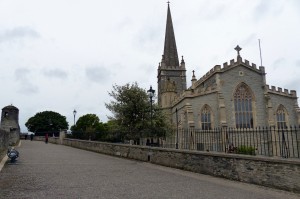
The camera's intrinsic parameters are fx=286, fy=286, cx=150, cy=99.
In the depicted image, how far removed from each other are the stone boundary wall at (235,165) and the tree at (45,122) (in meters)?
77.9

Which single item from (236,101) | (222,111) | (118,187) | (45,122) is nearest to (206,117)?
(222,111)

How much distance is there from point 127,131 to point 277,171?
54.3 ft

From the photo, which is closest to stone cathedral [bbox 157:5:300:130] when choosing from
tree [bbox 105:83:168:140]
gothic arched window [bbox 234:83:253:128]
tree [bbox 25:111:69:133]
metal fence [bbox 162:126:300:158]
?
gothic arched window [bbox 234:83:253:128]

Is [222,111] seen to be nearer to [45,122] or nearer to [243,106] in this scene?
[243,106]

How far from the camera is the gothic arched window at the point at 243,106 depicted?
41.9m

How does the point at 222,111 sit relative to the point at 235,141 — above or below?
above

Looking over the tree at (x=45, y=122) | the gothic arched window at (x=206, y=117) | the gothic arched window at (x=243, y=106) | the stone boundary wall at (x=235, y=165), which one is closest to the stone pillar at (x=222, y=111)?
the gothic arched window at (x=206, y=117)

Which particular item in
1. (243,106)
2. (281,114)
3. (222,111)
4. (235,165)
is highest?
(243,106)

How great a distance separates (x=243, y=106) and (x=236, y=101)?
4.15 ft

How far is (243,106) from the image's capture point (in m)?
42.5

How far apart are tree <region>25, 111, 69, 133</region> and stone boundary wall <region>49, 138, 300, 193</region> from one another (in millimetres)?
77949

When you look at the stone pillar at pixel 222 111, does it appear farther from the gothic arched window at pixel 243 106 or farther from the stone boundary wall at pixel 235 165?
the stone boundary wall at pixel 235 165

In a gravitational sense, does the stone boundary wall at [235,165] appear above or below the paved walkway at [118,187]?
above

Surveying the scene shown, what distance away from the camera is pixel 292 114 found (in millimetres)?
43188
